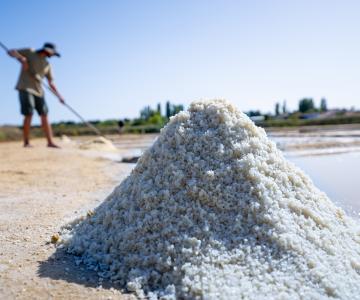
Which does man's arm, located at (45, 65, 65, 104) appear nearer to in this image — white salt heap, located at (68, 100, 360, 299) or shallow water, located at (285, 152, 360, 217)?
shallow water, located at (285, 152, 360, 217)

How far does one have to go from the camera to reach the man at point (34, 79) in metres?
9.05

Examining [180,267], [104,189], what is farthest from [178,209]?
[104,189]

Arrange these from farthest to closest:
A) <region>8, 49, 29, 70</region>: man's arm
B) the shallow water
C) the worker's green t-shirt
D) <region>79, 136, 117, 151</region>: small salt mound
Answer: <region>79, 136, 117, 151</region>: small salt mound, the worker's green t-shirt, <region>8, 49, 29, 70</region>: man's arm, the shallow water

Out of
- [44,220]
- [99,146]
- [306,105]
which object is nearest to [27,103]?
[99,146]

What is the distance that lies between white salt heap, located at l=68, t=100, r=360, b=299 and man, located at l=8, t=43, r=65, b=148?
267 inches

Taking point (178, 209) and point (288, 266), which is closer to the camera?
point (288, 266)

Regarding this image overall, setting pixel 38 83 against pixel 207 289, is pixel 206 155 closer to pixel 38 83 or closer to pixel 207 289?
pixel 207 289

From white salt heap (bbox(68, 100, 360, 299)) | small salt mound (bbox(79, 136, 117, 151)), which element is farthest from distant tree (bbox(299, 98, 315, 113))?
white salt heap (bbox(68, 100, 360, 299))

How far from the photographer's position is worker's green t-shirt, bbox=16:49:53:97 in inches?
360

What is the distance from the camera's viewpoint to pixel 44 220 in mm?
3529

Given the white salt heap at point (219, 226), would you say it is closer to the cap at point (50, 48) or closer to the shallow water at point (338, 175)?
the shallow water at point (338, 175)

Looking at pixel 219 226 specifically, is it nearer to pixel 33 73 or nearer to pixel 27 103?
pixel 27 103

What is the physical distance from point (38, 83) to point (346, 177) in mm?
6352

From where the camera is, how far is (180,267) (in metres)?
2.18
